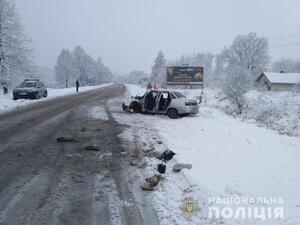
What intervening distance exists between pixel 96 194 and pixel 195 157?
3571 millimetres

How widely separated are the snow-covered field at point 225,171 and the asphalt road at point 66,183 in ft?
A: 2.02

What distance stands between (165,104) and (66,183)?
1282 cm

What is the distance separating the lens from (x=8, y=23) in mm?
34688

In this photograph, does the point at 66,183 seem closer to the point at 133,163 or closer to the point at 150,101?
the point at 133,163

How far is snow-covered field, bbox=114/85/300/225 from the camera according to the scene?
567 cm

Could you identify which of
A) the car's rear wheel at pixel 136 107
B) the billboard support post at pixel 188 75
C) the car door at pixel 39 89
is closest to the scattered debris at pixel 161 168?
the car's rear wheel at pixel 136 107

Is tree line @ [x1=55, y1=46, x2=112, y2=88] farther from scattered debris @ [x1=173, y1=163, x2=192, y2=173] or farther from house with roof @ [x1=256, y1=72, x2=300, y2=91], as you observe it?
scattered debris @ [x1=173, y1=163, x2=192, y2=173]

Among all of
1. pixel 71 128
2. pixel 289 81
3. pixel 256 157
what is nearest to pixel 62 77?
pixel 289 81

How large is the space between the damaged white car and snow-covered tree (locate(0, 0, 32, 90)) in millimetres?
19473

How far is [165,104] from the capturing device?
19141mm

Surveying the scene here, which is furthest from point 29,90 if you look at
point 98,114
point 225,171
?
point 225,171

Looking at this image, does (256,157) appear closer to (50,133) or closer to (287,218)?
(287,218)

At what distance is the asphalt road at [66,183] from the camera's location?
5250mm

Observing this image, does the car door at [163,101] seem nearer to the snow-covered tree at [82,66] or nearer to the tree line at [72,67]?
the tree line at [72,67]
